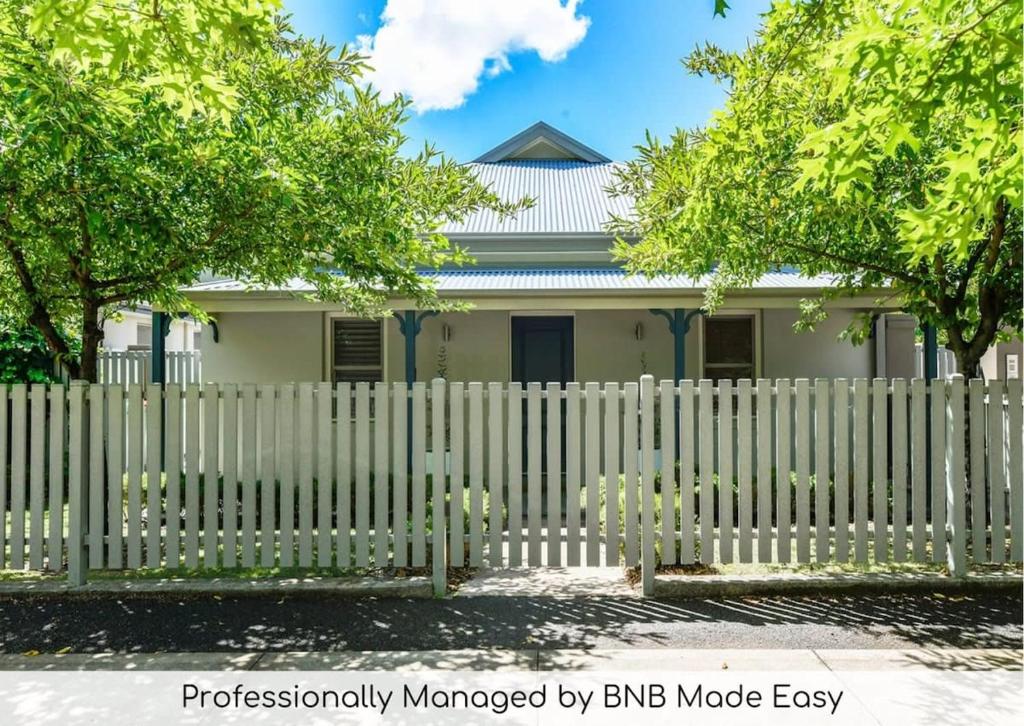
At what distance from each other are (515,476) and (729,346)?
263 inches

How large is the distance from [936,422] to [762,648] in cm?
218

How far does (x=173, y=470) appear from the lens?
15.2 ft

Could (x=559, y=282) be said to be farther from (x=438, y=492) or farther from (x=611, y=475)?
(x=438, y=492)

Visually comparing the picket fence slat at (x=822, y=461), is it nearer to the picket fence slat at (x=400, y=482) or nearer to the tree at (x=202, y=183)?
the picket fence slat at (x=400, y=482)

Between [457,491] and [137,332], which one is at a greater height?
[137,332]

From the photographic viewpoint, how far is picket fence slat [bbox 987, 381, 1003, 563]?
15.1 ft

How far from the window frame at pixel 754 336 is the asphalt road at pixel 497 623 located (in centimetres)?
591

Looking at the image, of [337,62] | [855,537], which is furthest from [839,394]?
[337,62]

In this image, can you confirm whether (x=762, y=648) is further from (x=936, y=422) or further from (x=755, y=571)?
(x=936, y=422)

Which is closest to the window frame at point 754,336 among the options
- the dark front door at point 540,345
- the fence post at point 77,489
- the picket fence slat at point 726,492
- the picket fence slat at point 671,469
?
the dark front door at point 540,345

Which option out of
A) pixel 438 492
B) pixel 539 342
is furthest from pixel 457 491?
pixel 539 342

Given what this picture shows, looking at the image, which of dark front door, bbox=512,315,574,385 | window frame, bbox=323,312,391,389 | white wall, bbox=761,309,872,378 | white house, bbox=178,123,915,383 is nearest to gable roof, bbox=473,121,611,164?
white house, bbox=178,123,915,383

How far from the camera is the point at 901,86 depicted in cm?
352

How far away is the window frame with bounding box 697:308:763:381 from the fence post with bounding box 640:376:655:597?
19.2ft
